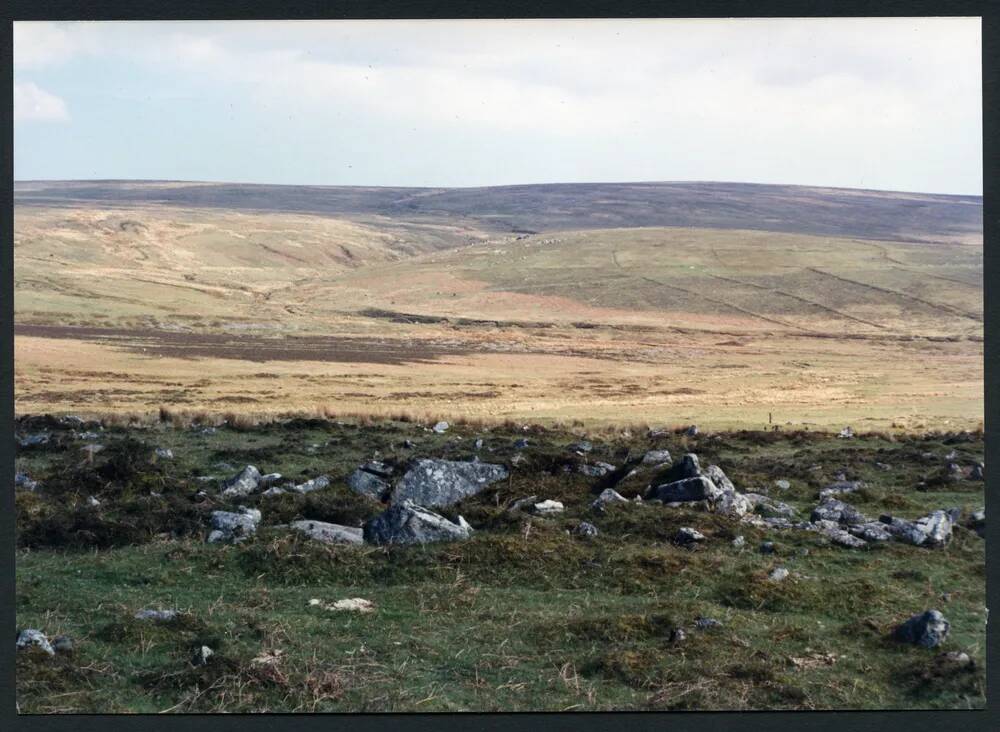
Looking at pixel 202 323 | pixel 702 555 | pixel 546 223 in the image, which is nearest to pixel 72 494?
pixel 702 555

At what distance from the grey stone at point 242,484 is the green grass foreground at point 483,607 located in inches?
19.0

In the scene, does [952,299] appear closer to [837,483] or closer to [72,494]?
[837,483]

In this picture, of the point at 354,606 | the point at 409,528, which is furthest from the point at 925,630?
the point at 409,528

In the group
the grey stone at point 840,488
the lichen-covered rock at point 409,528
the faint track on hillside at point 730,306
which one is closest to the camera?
the lichen-covered rock at point 409,528

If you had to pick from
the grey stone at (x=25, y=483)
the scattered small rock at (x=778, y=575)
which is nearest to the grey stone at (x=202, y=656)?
the scattered small rock at (x=778, y=575)

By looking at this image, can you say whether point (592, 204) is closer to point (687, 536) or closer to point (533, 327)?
point (533, 327)

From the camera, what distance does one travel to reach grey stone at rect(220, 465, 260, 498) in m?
16.6

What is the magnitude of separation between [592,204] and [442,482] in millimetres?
126122

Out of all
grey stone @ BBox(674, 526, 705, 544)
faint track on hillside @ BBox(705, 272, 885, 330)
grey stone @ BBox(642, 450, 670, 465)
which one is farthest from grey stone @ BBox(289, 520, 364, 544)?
faint track on hillside @ BBox(705, 272, 885, 330)

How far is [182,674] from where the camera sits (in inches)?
378

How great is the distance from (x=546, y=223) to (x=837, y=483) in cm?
12507

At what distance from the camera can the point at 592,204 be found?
457 ft

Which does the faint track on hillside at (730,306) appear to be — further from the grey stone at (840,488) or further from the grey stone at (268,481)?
the grey stone at (268,481)

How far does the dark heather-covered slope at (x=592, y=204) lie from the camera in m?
66.0
